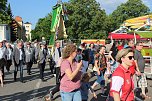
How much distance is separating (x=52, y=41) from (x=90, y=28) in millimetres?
57652

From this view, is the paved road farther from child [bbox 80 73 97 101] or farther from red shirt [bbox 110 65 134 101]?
red shirt [bbox 110 65 134 101]

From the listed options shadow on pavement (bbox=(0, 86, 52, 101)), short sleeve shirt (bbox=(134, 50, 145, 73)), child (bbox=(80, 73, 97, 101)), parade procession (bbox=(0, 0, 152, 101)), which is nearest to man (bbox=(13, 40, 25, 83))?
parade procession (bbox=(0, 0, 152, 101))

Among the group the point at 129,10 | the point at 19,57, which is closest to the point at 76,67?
the point at 19,57

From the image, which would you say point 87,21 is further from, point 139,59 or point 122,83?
point 122,83

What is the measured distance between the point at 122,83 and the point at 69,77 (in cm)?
156

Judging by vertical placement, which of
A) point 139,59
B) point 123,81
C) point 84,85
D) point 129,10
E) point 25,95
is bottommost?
point 25,95

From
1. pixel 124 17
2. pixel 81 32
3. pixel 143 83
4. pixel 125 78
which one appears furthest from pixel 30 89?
pixel 124 17

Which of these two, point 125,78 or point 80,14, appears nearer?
point 125,78

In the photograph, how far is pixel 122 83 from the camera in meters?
4.27

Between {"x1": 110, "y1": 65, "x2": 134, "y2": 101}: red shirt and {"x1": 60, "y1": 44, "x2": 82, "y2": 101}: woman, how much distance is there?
1.46 meters

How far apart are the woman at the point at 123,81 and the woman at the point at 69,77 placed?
141cm

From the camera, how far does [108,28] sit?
7875 centimetres

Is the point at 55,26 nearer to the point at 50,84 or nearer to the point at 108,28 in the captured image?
the point at 50,84

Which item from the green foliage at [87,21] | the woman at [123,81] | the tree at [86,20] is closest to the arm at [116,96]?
the woman at [123,81]
